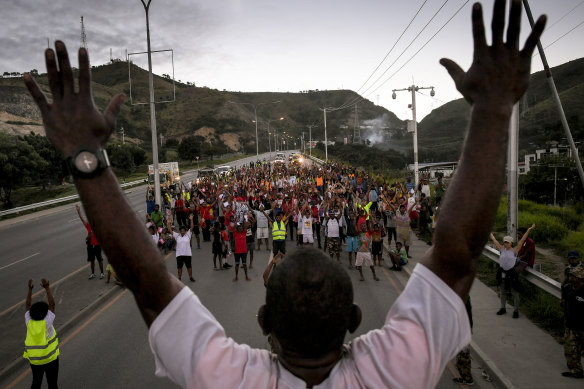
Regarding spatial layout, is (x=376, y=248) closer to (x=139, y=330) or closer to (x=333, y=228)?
(x=333, y=228)

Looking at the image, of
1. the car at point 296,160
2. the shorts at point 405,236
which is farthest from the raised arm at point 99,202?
the car at point 296,160

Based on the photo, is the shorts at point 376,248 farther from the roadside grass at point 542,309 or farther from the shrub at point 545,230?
the shrub at point 545,230

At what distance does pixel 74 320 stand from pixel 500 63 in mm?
9321

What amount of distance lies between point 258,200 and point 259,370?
16470 mm

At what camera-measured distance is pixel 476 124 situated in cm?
118

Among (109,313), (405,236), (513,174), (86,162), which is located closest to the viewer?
(86,162)

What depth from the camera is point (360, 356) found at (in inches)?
46.6

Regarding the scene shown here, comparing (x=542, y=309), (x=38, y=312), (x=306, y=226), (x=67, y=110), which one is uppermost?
(x=67, y=110)

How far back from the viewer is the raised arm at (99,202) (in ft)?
3.68

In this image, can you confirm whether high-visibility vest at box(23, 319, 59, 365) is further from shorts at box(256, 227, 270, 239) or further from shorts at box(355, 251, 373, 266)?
shorts at box(256, 227, 270, 239)

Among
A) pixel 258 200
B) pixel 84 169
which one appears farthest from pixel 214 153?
pixel 84 169

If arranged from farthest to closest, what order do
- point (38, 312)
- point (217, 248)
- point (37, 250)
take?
1. point (37, 250)
2. point (217, 248)
3. point (38, 312)

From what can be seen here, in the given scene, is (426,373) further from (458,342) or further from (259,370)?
(259,370)

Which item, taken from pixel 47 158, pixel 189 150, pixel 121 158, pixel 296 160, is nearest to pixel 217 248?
pixel 47 158
